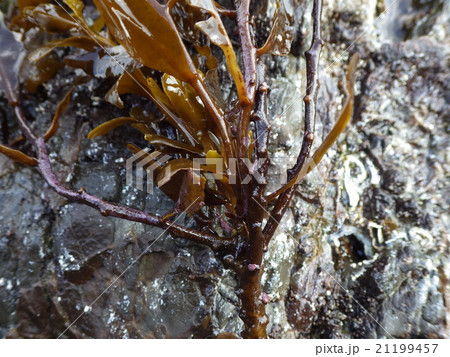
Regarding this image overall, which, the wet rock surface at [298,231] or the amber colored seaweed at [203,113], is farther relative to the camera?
the wet rock surface at [298,231]

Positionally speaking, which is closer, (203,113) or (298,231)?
(203,113)

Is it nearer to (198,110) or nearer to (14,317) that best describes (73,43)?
(198,110)

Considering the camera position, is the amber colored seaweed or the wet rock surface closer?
the amber colored seaweed

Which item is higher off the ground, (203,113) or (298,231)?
(203,113)

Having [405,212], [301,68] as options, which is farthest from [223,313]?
[301,68]
